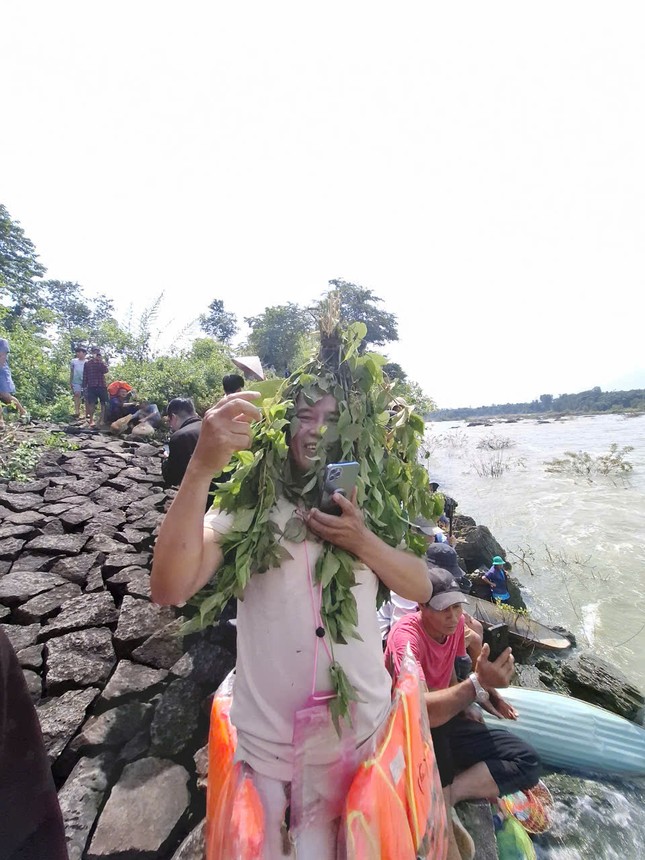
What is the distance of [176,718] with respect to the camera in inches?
118

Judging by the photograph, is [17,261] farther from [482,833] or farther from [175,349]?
[482,833]

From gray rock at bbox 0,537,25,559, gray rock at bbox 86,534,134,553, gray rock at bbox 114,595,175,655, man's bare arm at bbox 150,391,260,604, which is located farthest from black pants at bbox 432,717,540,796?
gray rock at bbox 0,537,25,559

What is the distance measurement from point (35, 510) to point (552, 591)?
9.90 metres

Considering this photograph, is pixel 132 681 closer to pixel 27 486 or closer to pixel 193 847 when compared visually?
pixel 193 847

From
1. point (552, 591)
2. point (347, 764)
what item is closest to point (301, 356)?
point (347, 764)

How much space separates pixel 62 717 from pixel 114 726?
1.18 ft

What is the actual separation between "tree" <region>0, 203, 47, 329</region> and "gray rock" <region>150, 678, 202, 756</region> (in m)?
30.0

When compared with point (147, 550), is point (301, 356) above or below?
above

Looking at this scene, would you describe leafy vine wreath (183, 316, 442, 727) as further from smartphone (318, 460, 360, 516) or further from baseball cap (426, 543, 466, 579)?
baseball cap (426, 543, 466, 579)

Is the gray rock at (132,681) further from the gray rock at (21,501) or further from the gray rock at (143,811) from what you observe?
the gray rock at (21,501)

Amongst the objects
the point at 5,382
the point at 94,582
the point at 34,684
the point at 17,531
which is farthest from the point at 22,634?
the point at 5,382

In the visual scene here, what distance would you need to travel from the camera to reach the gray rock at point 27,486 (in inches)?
267

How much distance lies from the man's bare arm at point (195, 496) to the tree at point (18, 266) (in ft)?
103

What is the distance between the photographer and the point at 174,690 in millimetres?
3170
